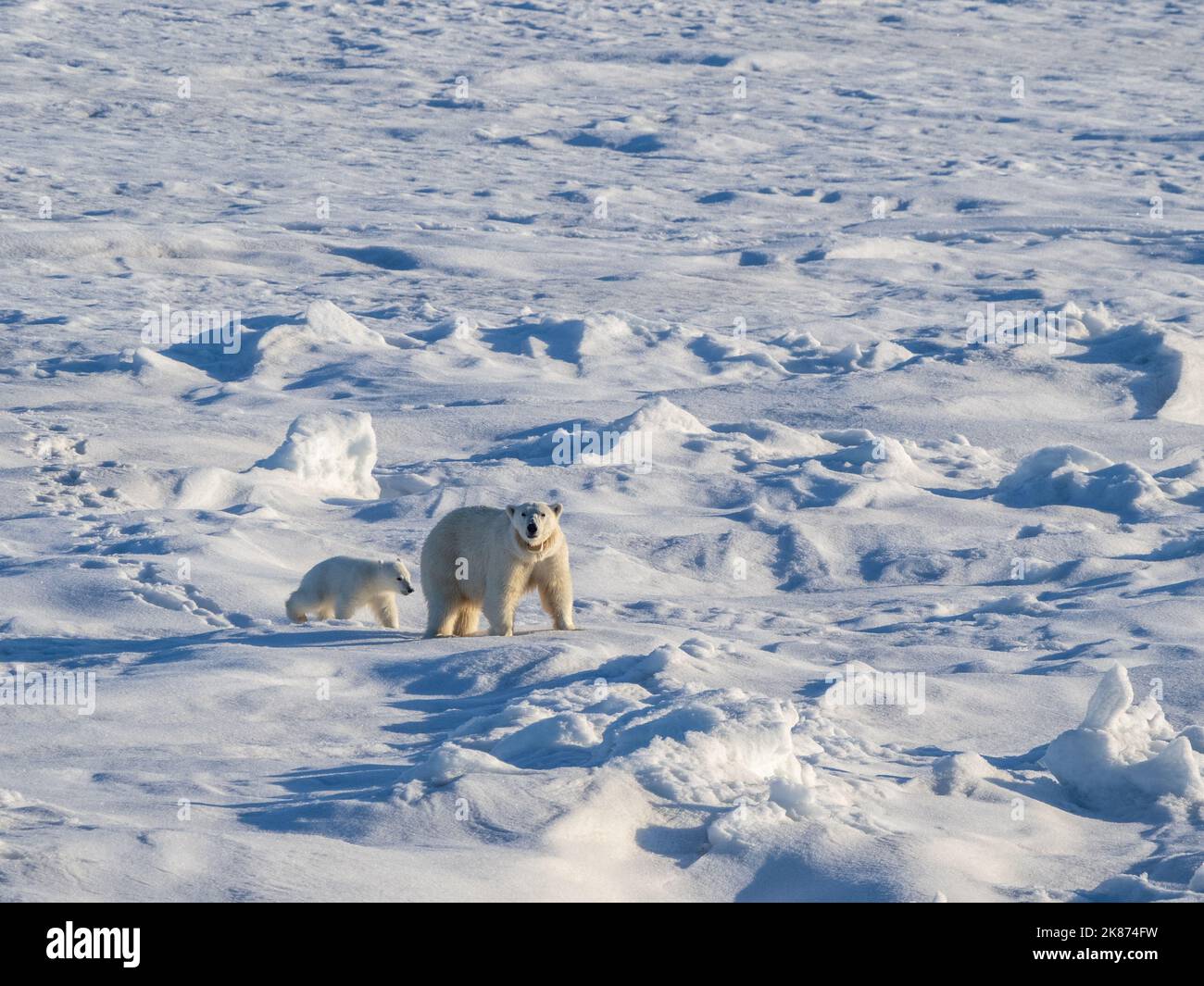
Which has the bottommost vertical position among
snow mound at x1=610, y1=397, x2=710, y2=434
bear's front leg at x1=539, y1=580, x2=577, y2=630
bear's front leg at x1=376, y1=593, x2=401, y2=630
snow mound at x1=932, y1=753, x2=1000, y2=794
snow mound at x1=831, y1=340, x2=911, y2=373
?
bear's front leg at x1=376, y1=593, x2=401, y2=630

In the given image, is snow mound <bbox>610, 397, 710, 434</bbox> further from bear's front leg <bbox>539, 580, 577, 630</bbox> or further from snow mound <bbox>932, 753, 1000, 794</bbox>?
snow mound <bbox>932, 753, 1000, 794</bbox>

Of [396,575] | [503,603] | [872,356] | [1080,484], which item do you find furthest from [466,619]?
[872,356]

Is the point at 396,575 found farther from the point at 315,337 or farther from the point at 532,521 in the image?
the point at 315,337

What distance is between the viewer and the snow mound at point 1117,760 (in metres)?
5.06

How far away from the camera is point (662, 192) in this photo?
19.8 meters

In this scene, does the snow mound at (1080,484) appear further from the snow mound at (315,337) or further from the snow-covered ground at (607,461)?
the snow mound at (315,337)

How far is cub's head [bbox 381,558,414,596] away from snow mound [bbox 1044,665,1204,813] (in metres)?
3.13

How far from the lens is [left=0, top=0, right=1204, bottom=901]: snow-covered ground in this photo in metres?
4.45

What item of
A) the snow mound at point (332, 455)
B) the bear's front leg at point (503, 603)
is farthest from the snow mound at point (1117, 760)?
the snow mound at point (332, 455)

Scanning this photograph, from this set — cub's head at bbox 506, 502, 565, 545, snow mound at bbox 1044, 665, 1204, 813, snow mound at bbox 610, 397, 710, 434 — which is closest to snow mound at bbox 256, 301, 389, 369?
snow mound at bbox 610, 397, 710, 434

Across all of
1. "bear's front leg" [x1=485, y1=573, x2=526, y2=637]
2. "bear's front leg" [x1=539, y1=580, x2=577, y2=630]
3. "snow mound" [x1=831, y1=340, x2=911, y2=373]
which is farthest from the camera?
"snow mound" [x1=831, y1=340, x2=911, y2=373]

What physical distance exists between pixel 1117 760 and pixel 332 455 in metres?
5.69

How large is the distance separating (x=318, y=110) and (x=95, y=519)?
1550cm

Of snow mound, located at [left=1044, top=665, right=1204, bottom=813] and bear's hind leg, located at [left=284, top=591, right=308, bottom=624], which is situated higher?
snow mound, located at [left=1044, top=665, right=1204, bottom=813]
